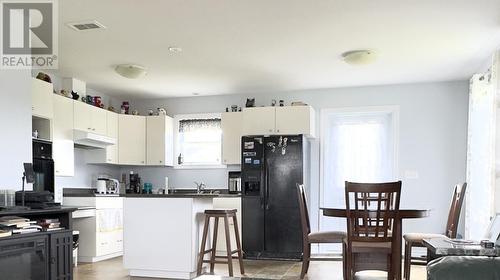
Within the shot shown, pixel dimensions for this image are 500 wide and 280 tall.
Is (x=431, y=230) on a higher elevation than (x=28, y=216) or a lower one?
lower

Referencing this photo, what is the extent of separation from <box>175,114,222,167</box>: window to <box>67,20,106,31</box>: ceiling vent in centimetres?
326

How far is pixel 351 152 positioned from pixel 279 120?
1.26 m

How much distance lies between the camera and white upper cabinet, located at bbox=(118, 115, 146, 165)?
6.57 meters

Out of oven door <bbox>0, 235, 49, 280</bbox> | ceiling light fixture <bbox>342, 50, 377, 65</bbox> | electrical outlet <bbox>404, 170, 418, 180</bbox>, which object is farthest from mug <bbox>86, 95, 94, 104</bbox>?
electrical outlet <bbox>404, 170, 418, 180</bbox>

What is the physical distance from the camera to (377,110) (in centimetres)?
627

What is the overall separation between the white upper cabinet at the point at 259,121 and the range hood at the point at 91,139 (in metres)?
1.93

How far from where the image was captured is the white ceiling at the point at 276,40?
135 inches

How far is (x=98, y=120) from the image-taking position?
605cm

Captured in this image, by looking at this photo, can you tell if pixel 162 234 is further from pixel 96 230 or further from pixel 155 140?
pixel 155 140

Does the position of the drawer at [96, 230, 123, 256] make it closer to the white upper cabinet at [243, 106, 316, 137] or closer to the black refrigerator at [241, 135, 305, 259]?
the black refrigerator at [241, 135, 305, 259]

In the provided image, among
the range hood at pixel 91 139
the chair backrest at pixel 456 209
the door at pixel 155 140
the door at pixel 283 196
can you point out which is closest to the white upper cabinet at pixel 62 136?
the range hood at pixel 91 139

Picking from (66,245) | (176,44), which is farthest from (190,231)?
(176,44)

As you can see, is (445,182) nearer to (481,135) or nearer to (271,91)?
(481,135)

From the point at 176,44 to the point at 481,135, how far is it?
3.49 metres
